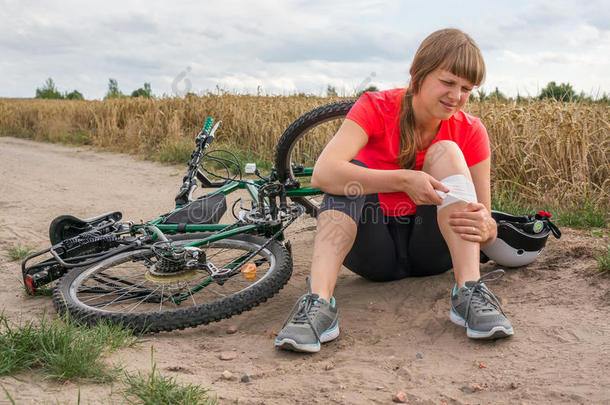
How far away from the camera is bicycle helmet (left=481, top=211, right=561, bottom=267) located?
2799 mm

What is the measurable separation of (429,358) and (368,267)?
2.37 ft

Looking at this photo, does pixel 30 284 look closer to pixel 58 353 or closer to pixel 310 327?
pixel 58 353

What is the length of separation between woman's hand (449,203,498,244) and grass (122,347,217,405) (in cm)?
128

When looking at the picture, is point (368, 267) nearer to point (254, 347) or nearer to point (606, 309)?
point (254, 347)

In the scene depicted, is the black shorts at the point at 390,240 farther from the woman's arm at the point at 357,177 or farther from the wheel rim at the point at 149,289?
the wheel rim at the point at 149,289

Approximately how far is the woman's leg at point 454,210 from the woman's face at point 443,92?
158 mm

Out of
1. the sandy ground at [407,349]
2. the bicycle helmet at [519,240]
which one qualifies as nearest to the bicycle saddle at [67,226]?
the sandy ground at [407,349]

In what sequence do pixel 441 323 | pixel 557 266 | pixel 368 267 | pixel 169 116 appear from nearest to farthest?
pixel 441 323 → pixel 368 267 → pixel 557 266 → pixel 169 116

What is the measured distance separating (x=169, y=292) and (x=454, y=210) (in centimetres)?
163

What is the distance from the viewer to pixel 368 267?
2.74 meters

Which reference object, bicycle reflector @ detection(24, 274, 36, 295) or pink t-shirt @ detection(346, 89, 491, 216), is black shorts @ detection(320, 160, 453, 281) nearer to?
pink t-shirt @ detection(346, 89, 491, 216)

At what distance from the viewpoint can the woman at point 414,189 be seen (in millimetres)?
2186

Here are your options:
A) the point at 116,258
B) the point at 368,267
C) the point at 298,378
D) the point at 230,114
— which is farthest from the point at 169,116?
the point at 298,378

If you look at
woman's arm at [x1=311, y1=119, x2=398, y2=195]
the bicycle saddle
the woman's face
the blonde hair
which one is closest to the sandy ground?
the bicycle saddle
